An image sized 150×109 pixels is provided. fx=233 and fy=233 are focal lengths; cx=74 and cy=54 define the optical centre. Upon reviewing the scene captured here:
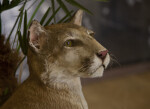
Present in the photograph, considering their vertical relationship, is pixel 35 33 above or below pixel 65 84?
above

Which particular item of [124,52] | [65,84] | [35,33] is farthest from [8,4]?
[124,52]

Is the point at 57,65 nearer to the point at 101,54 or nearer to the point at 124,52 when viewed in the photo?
the point at 101,54

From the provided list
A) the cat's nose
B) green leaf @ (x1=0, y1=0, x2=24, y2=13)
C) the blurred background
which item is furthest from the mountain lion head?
the blurred background

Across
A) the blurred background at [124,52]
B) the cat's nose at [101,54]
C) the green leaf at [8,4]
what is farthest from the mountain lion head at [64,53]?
the blurred background at [124,52]

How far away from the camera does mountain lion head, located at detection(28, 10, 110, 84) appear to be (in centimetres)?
61

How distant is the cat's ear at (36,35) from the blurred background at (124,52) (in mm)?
1289

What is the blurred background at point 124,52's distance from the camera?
6.82 feet

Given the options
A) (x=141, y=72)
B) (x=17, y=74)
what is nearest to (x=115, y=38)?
(x=141, y=72)

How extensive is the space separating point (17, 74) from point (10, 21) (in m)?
0.20

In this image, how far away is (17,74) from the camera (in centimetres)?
87

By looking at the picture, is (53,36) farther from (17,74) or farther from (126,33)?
(126,33)

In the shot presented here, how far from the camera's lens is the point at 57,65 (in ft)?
2.05

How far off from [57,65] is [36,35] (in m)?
0.10

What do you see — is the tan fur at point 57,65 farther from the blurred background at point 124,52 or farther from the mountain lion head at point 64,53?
the blurred background at point 124,52
